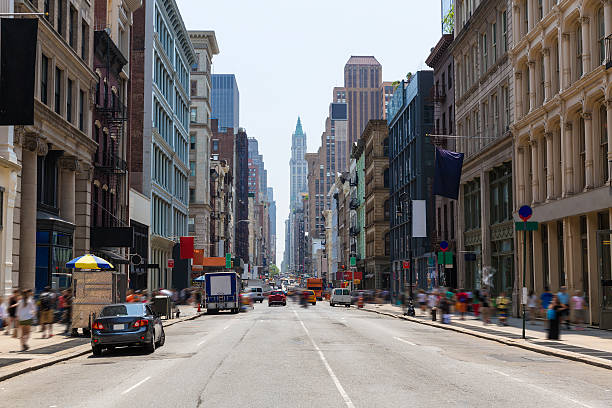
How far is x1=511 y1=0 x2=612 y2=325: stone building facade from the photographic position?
3189cm

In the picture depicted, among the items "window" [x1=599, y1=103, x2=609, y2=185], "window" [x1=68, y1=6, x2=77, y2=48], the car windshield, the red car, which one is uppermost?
"window" [x1=68, y1=6, x2=77, y2=48]

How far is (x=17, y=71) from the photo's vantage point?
20.2 m

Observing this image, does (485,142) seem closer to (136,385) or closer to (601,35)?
(601,35)

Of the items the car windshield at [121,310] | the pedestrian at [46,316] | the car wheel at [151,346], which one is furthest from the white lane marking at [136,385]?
the pedestrian at [46,316]

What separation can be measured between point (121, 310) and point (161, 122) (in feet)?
169

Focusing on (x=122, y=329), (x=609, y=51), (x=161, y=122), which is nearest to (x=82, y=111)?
(x=122, y=329)

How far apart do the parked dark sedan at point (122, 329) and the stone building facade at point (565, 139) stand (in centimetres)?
1905

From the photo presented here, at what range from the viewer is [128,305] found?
22.8m

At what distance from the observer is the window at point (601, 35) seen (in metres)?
31.5

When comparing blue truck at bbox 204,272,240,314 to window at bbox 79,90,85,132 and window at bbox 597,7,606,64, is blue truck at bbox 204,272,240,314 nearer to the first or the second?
window at bbox 79,90,85,132

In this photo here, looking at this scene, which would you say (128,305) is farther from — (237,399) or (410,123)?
(410,123)

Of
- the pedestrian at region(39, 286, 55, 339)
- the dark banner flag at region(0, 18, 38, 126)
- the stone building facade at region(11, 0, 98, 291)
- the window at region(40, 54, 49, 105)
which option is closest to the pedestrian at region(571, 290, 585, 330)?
the pedestrian at region(39, 286, 55, 339)

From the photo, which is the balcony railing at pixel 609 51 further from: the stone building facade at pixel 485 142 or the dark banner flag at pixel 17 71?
the dark banner flag at pixel 17 71

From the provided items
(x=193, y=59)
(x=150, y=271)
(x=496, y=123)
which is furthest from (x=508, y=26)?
(x=193, y=59)
